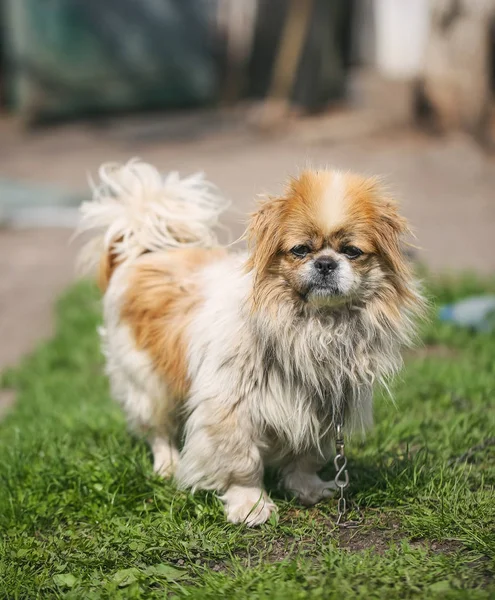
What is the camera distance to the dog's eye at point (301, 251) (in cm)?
317

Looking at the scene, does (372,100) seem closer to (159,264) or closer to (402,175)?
(402,175)

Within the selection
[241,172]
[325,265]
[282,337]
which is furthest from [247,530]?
[241,172]

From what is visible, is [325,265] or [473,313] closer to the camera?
[325,265]

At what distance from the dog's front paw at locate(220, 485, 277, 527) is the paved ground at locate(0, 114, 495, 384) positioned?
10.1ft

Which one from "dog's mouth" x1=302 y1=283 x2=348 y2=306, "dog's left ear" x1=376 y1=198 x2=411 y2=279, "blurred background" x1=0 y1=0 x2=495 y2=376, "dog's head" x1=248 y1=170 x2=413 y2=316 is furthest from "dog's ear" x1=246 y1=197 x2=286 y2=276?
"blurred background" x1=0 y1=0 x2=495 y2=376

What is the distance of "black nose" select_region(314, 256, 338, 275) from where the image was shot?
306 cm

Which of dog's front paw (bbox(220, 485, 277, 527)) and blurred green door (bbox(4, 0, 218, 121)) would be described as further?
blurred green door (bbox(4, 0, 218, 121))

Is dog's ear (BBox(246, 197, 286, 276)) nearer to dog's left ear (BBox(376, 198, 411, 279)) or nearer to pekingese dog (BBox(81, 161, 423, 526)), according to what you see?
pekingese dog (BBox(81, 161, 423, 526))

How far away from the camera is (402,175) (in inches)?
425

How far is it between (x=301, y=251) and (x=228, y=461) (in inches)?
36.5

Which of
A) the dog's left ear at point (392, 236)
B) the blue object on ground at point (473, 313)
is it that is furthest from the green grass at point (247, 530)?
the blue object on ground at point (473, 313)

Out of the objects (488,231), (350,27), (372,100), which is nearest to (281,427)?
(488,231)

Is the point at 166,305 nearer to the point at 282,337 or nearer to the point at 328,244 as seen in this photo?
the point at 282,337

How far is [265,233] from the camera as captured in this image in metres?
3.21
